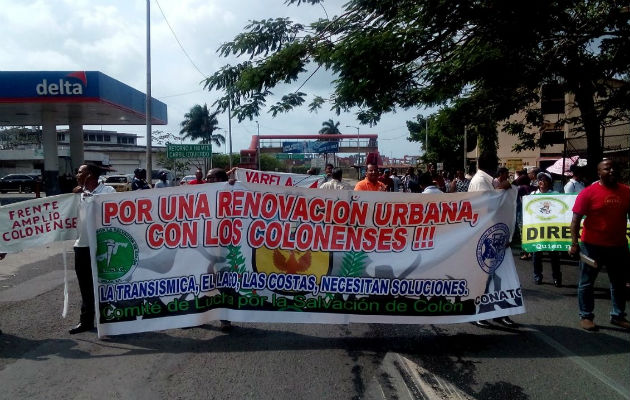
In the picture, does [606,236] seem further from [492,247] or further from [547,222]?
[547,222]

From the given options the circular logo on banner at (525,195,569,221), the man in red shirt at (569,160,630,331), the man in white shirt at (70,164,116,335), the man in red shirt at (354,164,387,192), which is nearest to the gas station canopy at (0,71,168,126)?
the man in red shirt at (354,164,387,192)

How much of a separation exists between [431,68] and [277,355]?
743 centimetres

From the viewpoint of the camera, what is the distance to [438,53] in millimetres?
10148

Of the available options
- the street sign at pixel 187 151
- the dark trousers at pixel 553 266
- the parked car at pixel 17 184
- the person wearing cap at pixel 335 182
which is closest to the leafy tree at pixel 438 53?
the person wearing cap at pixel 335 182

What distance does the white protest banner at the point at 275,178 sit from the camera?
12.1 metres

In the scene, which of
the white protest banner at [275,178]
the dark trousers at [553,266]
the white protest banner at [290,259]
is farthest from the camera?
the white protest banner at [275,178]

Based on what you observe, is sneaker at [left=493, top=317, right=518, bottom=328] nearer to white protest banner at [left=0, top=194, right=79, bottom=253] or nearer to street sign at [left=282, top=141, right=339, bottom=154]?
white protest banner at [left=0, top=194, right=79, bottom=253]

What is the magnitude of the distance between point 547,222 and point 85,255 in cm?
635

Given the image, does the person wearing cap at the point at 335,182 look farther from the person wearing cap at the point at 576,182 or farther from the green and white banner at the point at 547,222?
the person wearing cap at the point at 576,182

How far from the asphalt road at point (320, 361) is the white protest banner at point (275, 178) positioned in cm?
578

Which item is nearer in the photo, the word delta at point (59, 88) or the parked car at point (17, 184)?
the word delta at point (59, 88)

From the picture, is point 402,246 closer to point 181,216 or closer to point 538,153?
point 181,216

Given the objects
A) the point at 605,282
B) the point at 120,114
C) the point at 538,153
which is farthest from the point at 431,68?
the point at 538,153

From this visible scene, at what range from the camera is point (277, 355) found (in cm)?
489
